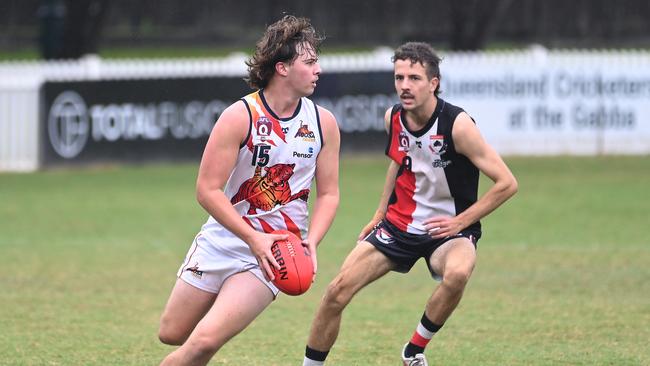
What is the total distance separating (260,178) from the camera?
6207 mm

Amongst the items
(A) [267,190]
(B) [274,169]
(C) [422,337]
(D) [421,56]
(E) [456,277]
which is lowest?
(C) [422,337]

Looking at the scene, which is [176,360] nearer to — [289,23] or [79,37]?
[289,23]

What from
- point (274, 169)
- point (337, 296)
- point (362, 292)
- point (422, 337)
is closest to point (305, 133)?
point (274, 169)

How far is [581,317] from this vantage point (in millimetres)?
9258

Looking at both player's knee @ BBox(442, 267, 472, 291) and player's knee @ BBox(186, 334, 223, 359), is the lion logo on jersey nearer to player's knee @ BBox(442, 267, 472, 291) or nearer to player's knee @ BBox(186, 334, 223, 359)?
player's knee @ BBox(186, 334, 223, 359)

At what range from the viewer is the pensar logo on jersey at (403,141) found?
760 centimetres

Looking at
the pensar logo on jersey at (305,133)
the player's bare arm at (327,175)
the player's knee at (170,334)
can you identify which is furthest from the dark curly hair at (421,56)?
the player's knee at (170,334)

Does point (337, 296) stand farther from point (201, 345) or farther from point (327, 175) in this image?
point (201, 345)

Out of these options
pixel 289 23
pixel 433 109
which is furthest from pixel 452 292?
pixel 289 23

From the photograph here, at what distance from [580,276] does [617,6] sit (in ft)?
74.7

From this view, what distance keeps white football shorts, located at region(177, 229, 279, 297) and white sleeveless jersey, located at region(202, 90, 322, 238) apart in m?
0.10

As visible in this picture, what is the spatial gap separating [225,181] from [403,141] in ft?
6.16

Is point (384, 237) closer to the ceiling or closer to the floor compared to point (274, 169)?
closer to the floor

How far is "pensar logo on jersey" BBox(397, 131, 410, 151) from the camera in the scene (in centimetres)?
760
